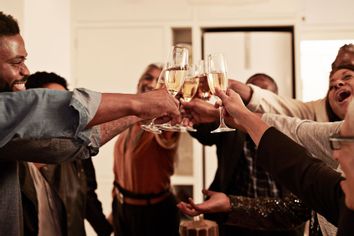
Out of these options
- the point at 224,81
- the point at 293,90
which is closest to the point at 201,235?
the point at 224,81

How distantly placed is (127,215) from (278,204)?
39.4 inches

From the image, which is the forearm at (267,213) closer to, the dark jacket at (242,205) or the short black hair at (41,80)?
the dark jacket at (242,205)

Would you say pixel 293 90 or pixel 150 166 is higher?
pixel 293 90

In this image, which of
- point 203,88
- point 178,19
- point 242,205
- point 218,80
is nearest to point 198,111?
point 203,88

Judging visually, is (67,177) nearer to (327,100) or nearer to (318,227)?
(318,227)

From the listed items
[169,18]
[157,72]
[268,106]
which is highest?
[169,18]

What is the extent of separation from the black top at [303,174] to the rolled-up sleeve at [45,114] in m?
0.46

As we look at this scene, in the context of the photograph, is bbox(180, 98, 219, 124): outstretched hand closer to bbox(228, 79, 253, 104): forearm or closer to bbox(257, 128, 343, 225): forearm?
bbox(228, 79, 253, 104): forearm

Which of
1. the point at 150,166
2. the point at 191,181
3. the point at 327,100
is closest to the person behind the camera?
the point at 327,100

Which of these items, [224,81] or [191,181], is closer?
[224,81]

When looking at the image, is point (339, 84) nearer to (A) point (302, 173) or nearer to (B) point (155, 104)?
(A) point (302, 173)

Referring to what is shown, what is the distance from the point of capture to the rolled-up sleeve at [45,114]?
0.87 metres

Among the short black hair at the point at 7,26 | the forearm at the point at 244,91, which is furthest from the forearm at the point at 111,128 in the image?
the forearm at the point at 244,91

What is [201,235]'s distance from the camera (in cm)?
108
